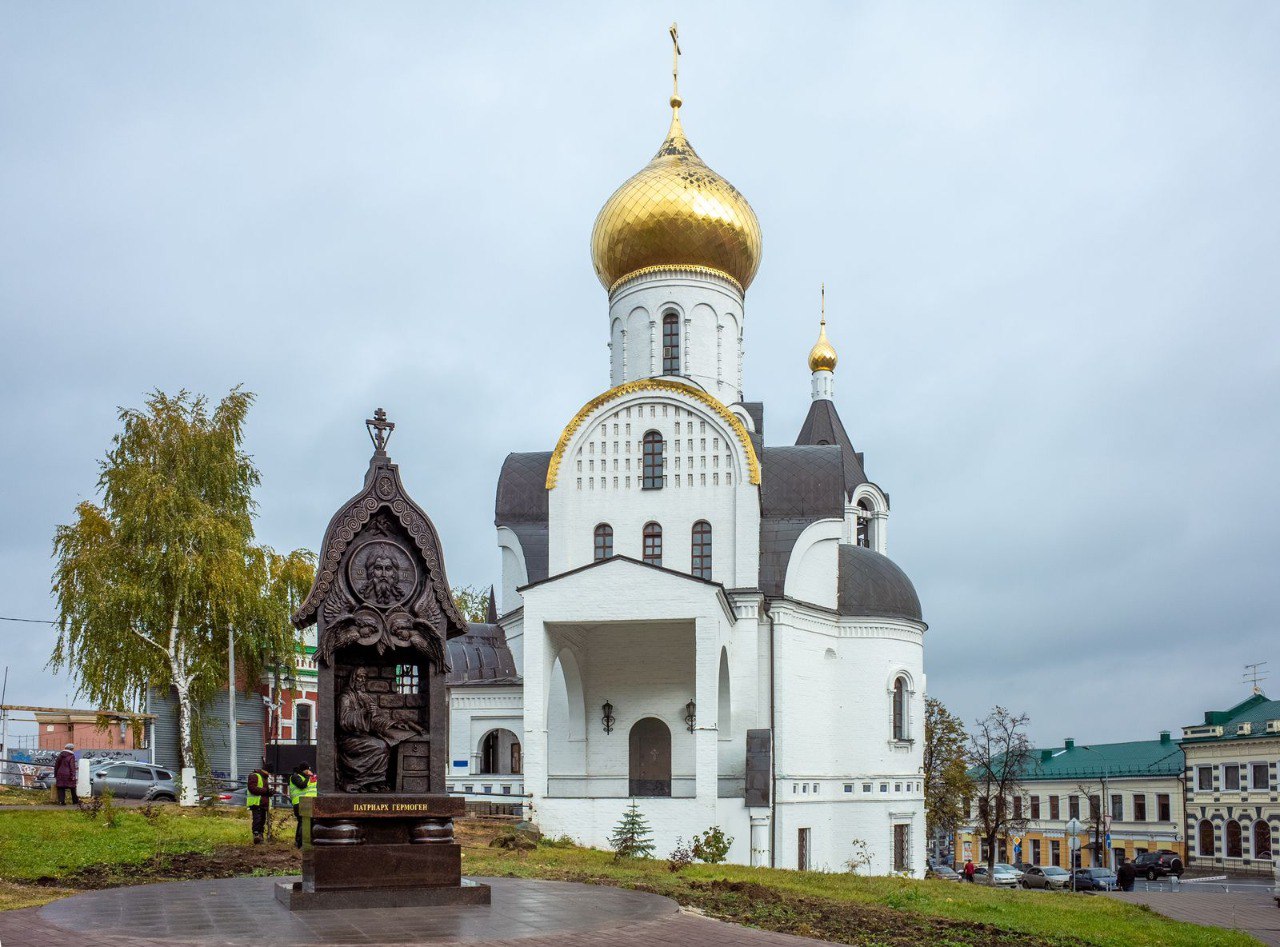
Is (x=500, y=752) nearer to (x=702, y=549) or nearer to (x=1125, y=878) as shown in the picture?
(x=702, y=549)

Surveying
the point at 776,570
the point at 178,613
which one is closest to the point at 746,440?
the point at 776,570

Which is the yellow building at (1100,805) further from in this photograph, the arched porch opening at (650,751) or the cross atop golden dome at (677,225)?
the cross atop golden dome at (677,225)

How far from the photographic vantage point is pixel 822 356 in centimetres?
4119

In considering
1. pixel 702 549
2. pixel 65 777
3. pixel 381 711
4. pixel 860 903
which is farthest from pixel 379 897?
pixel 702 549

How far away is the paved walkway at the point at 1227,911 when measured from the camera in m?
16.6

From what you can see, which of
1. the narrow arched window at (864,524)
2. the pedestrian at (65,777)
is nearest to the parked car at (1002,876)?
the narrow arched window at (864,524)

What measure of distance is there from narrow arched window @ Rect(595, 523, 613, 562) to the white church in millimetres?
29

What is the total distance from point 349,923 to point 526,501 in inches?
768

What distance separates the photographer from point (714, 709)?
890 inches

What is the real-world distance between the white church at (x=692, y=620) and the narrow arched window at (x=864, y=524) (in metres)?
8.05

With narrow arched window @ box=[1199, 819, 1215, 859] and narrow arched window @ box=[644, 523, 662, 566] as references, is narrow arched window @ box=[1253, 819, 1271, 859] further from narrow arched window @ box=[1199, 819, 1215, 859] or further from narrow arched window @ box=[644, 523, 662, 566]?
narrow arched window @ box=[644, 523, 662, 566]

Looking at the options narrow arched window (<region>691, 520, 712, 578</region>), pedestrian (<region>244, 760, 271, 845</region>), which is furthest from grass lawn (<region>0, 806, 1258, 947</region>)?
narrow arched window (<region>691, 520, 712, 578</region>)

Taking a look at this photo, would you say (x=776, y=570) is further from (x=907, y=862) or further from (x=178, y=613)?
(x=178, y=613)

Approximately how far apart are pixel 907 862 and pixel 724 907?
18.2 meters
